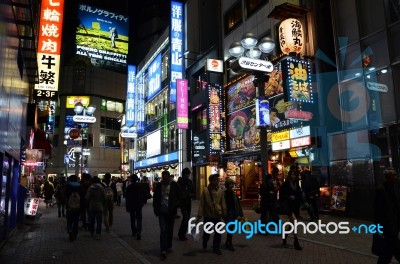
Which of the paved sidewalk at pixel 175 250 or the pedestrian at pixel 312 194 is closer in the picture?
the paved sidewalk at pixel 175 250

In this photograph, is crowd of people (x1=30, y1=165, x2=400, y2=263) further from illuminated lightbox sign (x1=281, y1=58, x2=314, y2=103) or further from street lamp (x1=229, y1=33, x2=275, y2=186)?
illuminated lightbox sign (x1=281, y1=58, x2=314, y2=103)

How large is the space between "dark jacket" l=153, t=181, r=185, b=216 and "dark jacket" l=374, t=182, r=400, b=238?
4524mm

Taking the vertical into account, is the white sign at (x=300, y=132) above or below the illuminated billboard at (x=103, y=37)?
below

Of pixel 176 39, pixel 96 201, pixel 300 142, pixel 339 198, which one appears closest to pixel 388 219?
pixel 96 201

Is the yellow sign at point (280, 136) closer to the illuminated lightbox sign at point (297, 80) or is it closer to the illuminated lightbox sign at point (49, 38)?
the illuminated lightbox sign at point (297, 80)

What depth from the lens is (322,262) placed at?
7777 mm

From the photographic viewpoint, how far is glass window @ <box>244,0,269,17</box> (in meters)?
22.8

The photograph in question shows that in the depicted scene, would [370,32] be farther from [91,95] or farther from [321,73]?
[91,95]

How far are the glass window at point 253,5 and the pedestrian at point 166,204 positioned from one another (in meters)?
16.6

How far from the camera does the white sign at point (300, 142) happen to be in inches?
651

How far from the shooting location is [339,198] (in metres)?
14.7

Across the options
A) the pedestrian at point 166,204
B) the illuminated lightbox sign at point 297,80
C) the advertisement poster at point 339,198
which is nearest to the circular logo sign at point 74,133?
the illuminated lightbox sign at point 297,80

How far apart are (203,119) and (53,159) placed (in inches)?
1534

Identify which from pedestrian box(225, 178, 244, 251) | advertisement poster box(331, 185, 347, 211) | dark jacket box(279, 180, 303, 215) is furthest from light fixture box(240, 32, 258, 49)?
advertisement poster box(331, 185, 347, 211)
